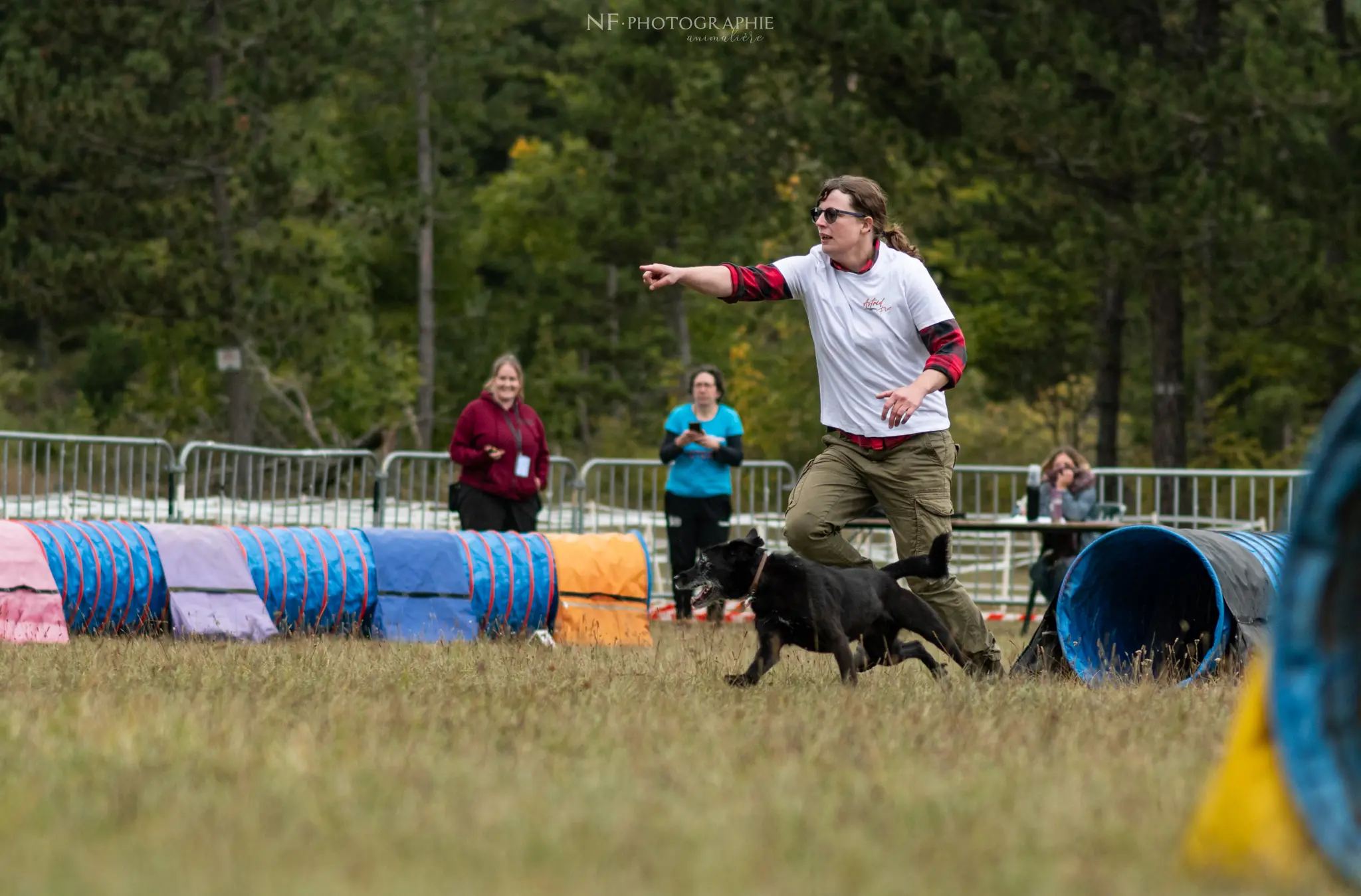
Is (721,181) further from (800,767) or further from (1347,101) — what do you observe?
(800,767)

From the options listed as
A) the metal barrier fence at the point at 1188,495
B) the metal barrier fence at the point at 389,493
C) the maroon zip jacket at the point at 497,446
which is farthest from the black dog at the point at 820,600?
the metal barrier fence at the point at 1188,495

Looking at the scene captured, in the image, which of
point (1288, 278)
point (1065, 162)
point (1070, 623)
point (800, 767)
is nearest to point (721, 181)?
point (1065, 162)

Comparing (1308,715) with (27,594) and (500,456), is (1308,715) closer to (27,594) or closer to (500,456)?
(27,594)

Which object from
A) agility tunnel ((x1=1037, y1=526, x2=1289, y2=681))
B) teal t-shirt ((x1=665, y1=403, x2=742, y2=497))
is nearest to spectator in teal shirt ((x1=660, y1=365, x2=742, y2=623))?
teal t-shirt ((x1=665, y1=403, x2=742, y2=497))

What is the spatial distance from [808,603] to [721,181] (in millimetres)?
22183

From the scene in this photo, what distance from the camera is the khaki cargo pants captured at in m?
7.05

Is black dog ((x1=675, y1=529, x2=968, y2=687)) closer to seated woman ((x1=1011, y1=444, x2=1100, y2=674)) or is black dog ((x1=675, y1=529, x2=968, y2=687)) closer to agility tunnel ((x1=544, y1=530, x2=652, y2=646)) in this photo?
agility tunnel ((x1=544, y1=530, x2=652, y2=646))

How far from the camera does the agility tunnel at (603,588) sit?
10.6 m

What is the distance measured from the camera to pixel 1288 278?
18719 millimetres

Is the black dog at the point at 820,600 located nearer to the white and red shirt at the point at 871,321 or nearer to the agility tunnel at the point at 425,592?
the white and red shirt at the point at 871,321

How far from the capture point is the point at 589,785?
4.06 meters

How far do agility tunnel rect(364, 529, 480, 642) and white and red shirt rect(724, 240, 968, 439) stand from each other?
13.0 ft

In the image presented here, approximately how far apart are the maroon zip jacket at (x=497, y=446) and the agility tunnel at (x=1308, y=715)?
28.0 feet

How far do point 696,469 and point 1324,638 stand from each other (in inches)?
387
